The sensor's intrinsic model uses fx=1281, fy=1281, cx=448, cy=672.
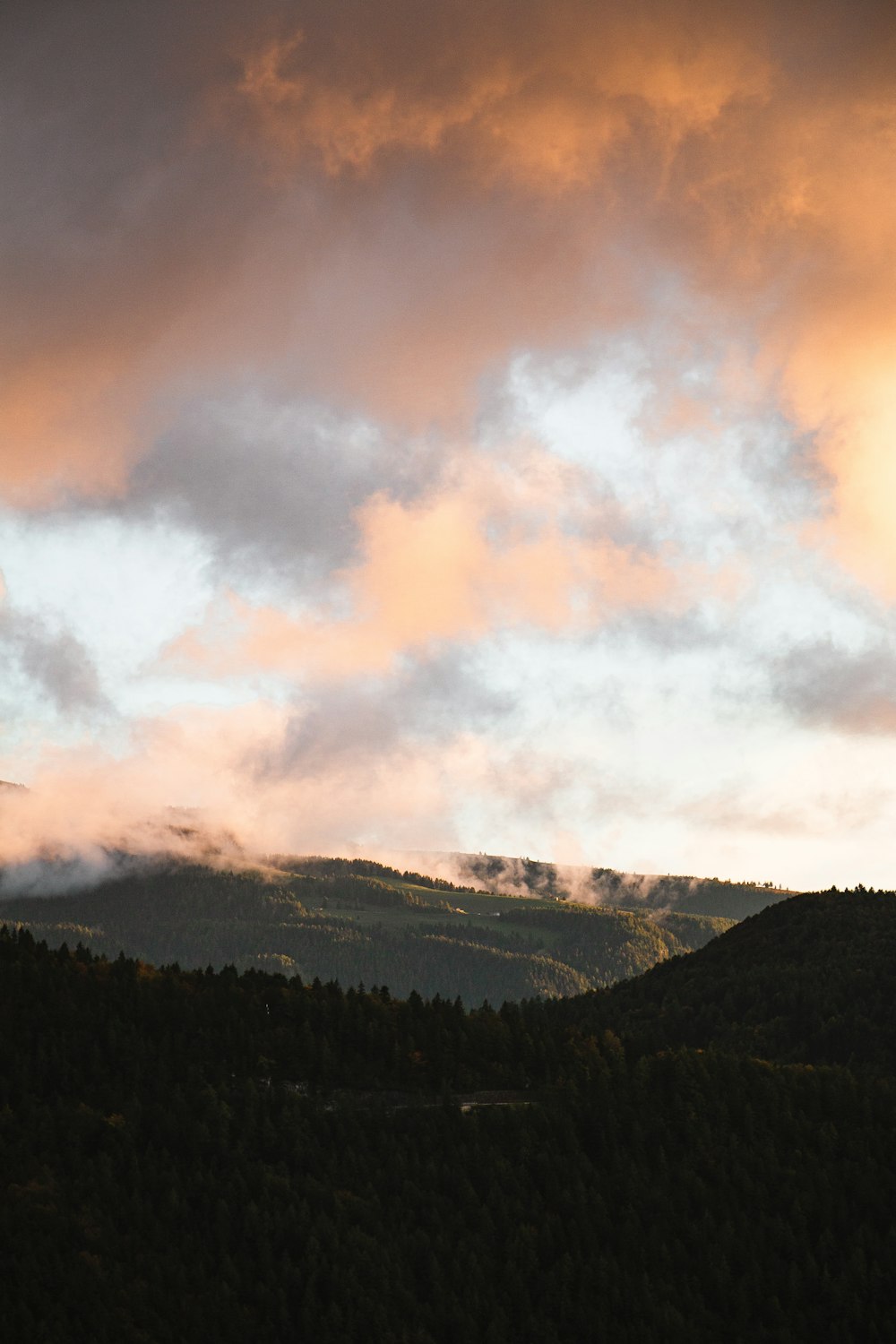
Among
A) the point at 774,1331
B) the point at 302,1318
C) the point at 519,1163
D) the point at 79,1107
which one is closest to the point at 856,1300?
the point at 774,1331

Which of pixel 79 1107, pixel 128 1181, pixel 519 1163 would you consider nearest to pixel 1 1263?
pixel 128 1181

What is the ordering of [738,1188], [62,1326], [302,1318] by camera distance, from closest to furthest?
[62,1326], [302,1318], [738,1188]

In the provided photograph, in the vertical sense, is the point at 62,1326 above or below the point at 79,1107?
below

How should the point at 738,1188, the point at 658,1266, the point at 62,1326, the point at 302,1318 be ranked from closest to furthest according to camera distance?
the point at 62,1326
the point at 302,1318
the point at 658,1266
the point at 738,1188

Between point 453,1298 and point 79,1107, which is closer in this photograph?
point 453,1298

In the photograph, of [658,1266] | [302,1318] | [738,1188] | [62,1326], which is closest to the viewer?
[62,1326]

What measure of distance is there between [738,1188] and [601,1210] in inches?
859

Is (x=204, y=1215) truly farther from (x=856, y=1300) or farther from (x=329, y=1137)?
(x=856, y=1300)

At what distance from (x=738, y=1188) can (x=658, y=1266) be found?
21.1 m

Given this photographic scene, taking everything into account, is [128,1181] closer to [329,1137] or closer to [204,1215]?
[204,1215]

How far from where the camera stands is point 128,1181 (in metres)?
184

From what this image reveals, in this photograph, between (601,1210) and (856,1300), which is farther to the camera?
(601,1210)

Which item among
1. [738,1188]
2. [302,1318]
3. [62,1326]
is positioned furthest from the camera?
[738,1188]

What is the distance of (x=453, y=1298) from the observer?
6639 inches
